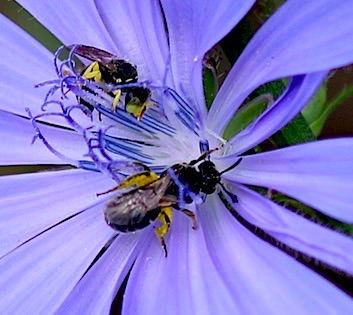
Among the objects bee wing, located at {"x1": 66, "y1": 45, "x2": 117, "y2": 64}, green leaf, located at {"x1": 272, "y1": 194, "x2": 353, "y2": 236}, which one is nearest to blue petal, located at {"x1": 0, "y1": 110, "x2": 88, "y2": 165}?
bee wing, located at {"x1": 66, "y1": 45, "x2": 117, "y2": 64}

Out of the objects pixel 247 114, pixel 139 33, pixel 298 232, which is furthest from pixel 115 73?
pixel 298 232

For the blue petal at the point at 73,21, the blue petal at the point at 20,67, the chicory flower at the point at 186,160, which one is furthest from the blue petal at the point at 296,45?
the blue petal at the point at 20,67

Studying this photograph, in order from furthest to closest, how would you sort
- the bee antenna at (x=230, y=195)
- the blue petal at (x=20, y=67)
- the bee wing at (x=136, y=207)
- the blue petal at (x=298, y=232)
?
the blue petal at (x=20, y=67), the bee antenna at (x=230, y=195), the bee wing at (x=136, y=207), the blue petal at (x=298, y=232)

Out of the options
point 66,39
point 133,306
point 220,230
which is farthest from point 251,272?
point 66,39

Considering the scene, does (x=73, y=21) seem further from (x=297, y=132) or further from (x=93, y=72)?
(x=297, y=132)

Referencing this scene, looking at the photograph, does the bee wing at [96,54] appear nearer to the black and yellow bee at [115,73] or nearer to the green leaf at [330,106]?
the black and yellow bee at [115,73]

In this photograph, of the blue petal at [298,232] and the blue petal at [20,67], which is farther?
the blue petal at [20,67]

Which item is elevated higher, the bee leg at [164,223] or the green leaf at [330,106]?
the green leaf at [330,106]

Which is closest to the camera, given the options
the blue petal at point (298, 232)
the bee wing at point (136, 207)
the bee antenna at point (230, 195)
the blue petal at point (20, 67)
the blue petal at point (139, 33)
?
the blue petal at point (298, 232)
